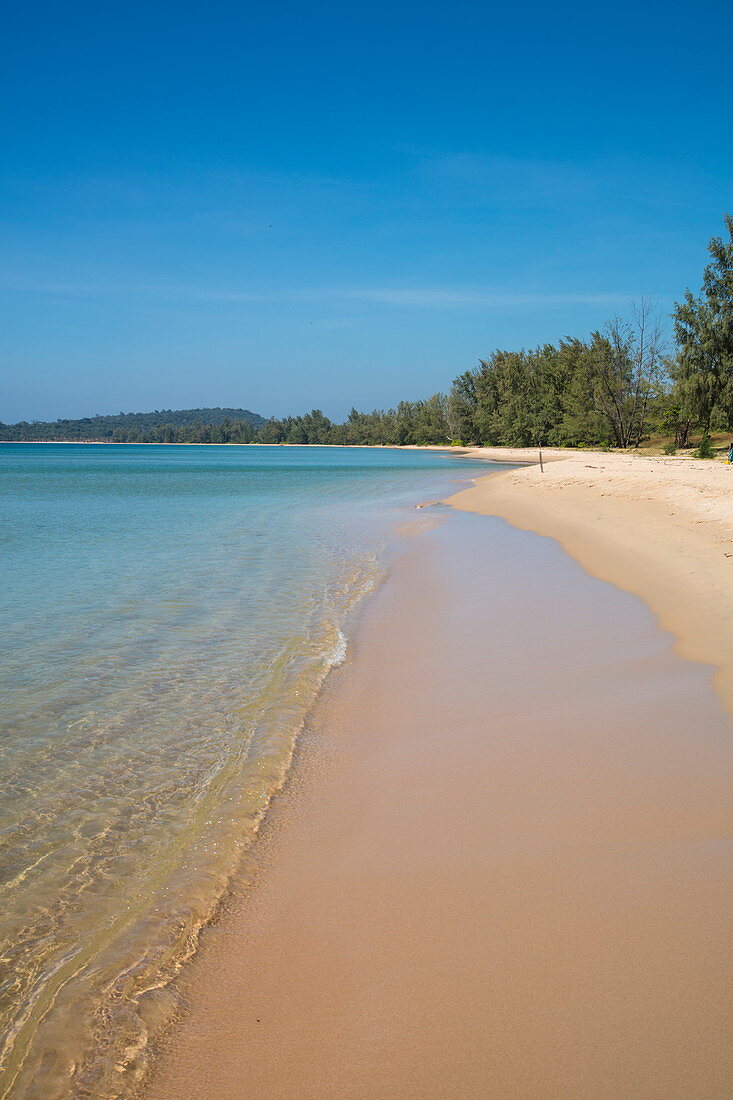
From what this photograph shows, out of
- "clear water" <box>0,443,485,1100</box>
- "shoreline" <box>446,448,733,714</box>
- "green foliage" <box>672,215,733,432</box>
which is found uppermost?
"green foliage" <box>672,215,733,432</box>

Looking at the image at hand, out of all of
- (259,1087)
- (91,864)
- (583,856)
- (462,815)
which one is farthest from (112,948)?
(583,856)

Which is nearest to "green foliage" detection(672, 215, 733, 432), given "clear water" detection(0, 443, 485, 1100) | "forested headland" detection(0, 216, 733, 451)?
"forested headland" detection(0, 216, 733, 451)

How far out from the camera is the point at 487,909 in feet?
10.5

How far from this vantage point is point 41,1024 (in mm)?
2738

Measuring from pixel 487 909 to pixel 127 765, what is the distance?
9.83ft

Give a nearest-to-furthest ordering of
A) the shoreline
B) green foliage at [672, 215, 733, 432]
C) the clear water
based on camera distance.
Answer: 1. the clear water
2. the shoreline
3. green foliage at [672, 215, 733, 432]

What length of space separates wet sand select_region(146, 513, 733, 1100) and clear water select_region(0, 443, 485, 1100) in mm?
260

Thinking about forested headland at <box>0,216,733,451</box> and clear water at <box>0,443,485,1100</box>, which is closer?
clear water at <box>0,443,485,1100</box>

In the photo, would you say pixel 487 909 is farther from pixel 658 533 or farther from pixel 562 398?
pixel 562 398

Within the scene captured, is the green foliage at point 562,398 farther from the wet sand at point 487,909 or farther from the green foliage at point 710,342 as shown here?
the wet sand at point 487,909

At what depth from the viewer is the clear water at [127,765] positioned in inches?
111

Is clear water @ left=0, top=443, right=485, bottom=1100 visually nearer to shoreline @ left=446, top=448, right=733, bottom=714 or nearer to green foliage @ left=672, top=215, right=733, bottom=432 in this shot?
shoreline @ left=446, top=448, right=733, bottom=714

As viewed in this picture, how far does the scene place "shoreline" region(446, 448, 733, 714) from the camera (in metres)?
7.86

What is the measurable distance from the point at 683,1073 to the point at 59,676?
21.0 ft
